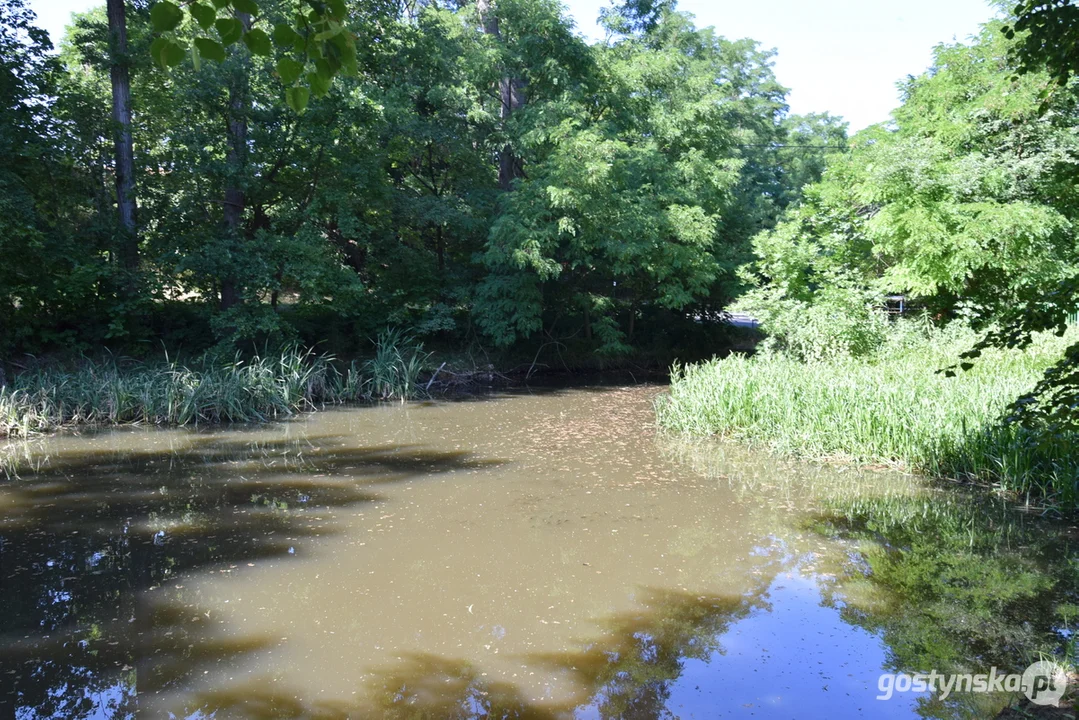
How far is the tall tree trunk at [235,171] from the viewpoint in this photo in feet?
43.7

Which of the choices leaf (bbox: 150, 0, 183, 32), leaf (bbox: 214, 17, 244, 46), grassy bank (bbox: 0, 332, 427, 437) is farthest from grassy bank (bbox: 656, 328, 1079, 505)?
leaf (bbox: 150, 0, 183, 32)

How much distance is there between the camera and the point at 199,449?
9422 mm

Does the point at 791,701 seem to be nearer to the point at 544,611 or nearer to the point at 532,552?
the point at 544,611

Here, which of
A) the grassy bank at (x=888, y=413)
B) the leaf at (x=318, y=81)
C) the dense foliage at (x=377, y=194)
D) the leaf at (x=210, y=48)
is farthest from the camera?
the dense foliage at (x=377, y=194)

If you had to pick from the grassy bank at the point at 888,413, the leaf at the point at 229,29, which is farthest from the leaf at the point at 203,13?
the grassy bank at the point at 888,413

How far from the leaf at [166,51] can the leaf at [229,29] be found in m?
0.09

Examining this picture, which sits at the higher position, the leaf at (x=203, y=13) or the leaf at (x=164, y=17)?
the leaf at (x=203, y=13)

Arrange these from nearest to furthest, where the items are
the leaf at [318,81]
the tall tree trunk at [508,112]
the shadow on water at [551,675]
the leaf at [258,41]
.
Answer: the leaf at [258,41]
the leaf at [318,81]
the shadow on water at [551,675]
the tall tree trunk at [508,112]

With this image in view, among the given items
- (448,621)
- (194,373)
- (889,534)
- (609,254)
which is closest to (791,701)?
(448,621)

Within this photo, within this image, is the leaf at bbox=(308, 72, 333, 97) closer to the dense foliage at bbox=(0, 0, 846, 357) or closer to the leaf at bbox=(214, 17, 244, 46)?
the leaf at bbox=(214, 17, 244, 46)

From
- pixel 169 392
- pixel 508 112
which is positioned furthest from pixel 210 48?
pixel 508 112

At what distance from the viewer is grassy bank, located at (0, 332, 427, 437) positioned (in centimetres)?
1023

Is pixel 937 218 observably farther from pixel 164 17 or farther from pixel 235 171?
pixel 164 17

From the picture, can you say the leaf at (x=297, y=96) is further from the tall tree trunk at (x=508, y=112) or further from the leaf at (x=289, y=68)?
the tall tree trunk at (x=508, y=112)
